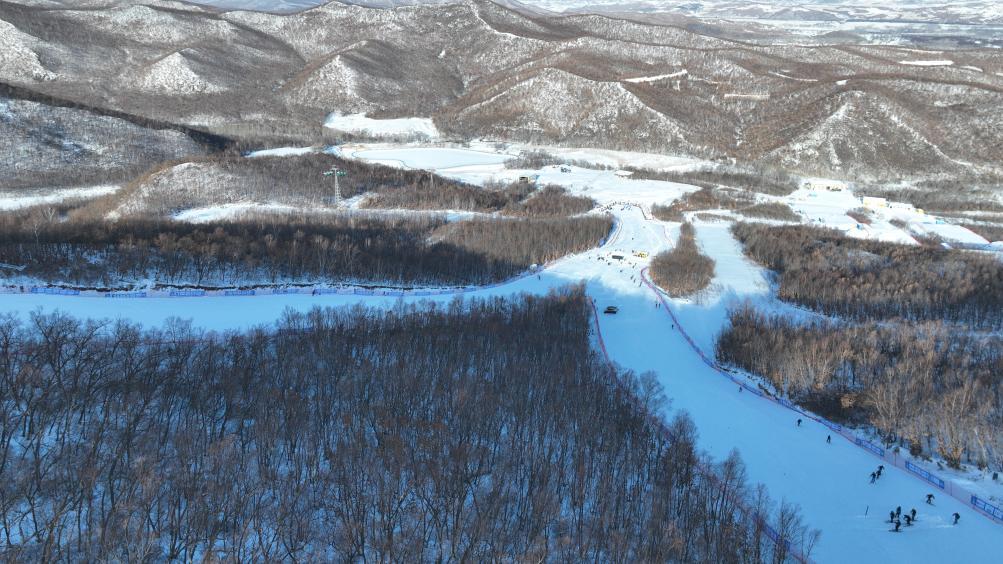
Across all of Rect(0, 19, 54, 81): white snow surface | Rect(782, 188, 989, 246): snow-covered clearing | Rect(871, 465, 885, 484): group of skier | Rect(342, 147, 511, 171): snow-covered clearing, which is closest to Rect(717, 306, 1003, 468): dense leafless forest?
Rect(871, 465, 885, 484): group of skier

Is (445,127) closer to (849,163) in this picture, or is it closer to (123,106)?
(123,106)

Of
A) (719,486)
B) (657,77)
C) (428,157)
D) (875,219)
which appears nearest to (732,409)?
(719,486)

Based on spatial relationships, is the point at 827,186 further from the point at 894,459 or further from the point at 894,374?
the point at 894,459

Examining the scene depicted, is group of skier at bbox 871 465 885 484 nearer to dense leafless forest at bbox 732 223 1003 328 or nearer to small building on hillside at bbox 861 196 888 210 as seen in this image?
dense leafless forest at bbox 732 223 1003 328

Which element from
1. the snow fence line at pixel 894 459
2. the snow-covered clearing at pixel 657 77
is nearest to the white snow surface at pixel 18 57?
the snow-covered clearing at pixel 657 77

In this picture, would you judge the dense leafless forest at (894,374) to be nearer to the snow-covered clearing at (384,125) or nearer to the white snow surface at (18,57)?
the snow-covered clearing at (384,125)
